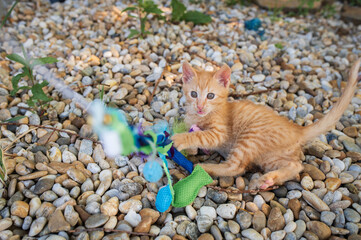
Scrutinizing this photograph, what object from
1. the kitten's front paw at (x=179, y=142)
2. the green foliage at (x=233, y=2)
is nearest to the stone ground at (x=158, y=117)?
the kitten's front paw at (x=179, y=142)

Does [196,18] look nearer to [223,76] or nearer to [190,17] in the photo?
[190,17]

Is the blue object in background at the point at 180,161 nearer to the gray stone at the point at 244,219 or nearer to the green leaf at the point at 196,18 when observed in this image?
the gray stone at the point at 244,219

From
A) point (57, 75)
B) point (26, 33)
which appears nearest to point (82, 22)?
point (26, 33)

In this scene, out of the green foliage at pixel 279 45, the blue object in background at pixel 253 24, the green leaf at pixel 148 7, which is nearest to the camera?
the green leaf at pixel 148 7

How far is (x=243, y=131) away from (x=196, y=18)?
1849mm

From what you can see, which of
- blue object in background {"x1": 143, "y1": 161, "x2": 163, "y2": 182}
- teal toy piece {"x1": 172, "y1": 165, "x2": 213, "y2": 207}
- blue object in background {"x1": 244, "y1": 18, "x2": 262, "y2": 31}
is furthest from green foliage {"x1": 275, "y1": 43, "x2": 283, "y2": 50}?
blue object in background {"x1": 143, "y1": 161, "x2": 163, "y2": 182}

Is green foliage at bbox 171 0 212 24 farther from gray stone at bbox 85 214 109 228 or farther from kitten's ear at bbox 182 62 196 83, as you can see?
gray stone at bbox 85 214 109 228

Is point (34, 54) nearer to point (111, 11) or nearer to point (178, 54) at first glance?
point (111, 11)

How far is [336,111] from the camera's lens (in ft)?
5.51

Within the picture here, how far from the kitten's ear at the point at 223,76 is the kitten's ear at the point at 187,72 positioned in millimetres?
155

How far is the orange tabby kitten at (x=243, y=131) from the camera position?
1672mm

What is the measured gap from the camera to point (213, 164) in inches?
69.4

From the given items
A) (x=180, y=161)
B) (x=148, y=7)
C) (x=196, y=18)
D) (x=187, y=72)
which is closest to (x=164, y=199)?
(x=180, y=161)

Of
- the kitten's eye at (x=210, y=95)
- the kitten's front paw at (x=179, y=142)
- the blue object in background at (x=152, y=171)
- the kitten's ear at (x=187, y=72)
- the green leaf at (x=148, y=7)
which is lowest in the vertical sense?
the kitten's front paw at (x=179, y=142)
